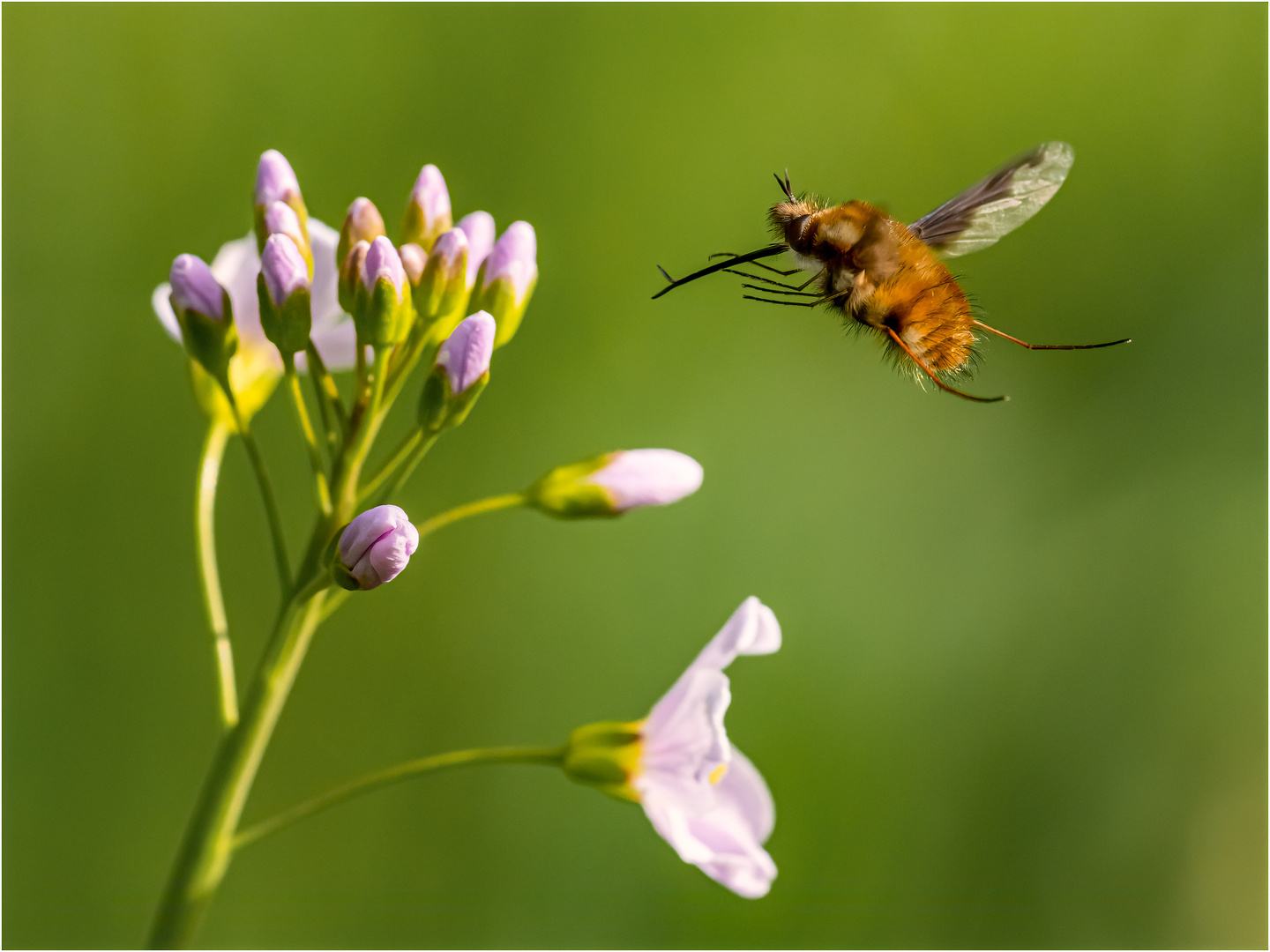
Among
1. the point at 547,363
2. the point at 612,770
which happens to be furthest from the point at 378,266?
the point at 547,363

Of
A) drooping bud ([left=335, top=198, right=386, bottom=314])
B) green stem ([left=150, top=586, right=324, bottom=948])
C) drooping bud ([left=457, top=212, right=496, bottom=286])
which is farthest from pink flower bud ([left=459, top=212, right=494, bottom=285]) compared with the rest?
green stem ([left=150, top=586, right=324, bottom=948])

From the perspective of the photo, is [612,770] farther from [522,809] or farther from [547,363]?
[547,363]

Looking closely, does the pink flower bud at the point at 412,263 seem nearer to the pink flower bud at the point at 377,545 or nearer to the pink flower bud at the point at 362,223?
the pink flower bud at the point at 362,223

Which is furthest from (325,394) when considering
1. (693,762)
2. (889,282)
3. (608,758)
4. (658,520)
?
(658,520)

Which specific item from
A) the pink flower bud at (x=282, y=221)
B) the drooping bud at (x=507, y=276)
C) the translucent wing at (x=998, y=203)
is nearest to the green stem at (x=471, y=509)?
the drooping bud at (x=507, y=276)

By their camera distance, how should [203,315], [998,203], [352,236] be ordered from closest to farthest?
[203,315] → [352,236] → [998,203]

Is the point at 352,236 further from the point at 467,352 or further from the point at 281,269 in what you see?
the point at 467,352

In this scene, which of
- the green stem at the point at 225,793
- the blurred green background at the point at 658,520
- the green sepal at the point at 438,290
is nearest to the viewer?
the green stem at the point at 225,793
